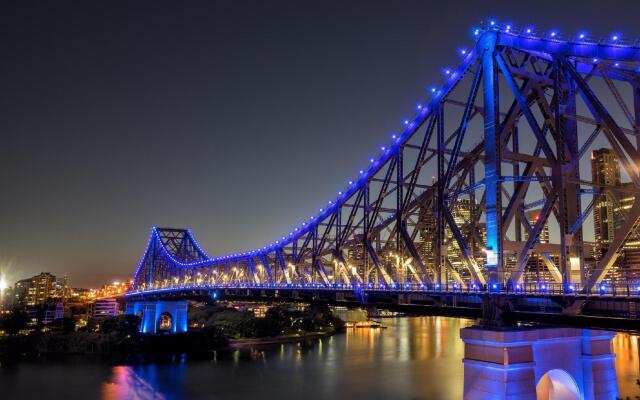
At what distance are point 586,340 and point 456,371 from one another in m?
39.3

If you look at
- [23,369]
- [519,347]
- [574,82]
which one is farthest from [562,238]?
[23,369]

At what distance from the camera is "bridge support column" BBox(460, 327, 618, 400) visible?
80.4 feet

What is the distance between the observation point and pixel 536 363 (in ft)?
84.6

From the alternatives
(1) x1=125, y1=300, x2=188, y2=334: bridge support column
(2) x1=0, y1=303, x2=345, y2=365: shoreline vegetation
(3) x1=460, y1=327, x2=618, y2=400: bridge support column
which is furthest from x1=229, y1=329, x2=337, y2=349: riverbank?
(3) x1=460, y1=327, x2=618, y2=400: bridge support column

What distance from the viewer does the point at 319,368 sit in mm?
72750

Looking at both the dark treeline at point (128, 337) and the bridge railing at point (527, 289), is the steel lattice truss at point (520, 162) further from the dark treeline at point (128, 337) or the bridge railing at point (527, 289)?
the dark treeline at point (128, 337)

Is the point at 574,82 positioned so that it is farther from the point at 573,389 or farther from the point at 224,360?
the point at 224,360

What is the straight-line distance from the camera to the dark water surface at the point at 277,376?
2208 inches

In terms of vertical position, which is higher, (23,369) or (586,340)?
(586,340)

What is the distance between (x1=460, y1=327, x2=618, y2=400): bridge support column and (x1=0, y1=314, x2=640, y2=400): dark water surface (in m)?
23.0

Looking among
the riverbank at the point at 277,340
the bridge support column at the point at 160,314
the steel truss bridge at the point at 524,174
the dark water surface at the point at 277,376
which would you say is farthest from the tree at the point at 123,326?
the steel truss bridge at the point at 524,174

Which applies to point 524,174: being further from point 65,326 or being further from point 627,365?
point 65,326

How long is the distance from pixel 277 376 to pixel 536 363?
4557 centimetres

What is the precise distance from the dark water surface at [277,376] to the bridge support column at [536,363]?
2299 cm
